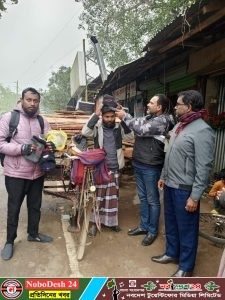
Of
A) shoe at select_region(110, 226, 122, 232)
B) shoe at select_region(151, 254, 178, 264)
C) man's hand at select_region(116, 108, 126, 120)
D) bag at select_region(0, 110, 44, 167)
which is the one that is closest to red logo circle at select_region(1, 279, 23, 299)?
bag at select_region(0, 110, 44, 167)

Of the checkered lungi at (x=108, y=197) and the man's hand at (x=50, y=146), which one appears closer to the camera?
the man's hand at (x=50, y=146)

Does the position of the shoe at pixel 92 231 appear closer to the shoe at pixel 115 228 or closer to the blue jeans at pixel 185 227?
the shoe at pixel 115 228

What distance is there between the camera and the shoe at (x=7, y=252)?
3988mm

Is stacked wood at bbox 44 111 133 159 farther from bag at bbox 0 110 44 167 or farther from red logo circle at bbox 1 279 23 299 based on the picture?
red logo circle at bbox 1 279 23 299

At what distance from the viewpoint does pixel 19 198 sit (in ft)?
13.4

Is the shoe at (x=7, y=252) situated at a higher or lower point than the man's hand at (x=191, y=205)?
lower

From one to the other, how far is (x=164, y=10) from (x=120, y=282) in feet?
38.0

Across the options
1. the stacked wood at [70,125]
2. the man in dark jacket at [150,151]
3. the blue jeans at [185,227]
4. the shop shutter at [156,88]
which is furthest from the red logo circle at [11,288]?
the shop shutter at [156,88]

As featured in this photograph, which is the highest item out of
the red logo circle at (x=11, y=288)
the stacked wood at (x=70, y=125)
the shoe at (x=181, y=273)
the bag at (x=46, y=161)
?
the stacked wood at (x=70, y=125)

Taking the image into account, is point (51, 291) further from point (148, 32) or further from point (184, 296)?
point (148, 32)

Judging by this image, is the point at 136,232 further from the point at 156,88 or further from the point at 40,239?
the point at 156,88

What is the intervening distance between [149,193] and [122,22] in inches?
596

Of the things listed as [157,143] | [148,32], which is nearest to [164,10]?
[148,32]

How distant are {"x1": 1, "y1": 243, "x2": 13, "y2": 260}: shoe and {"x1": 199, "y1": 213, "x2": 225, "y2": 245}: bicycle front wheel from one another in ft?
7.76
